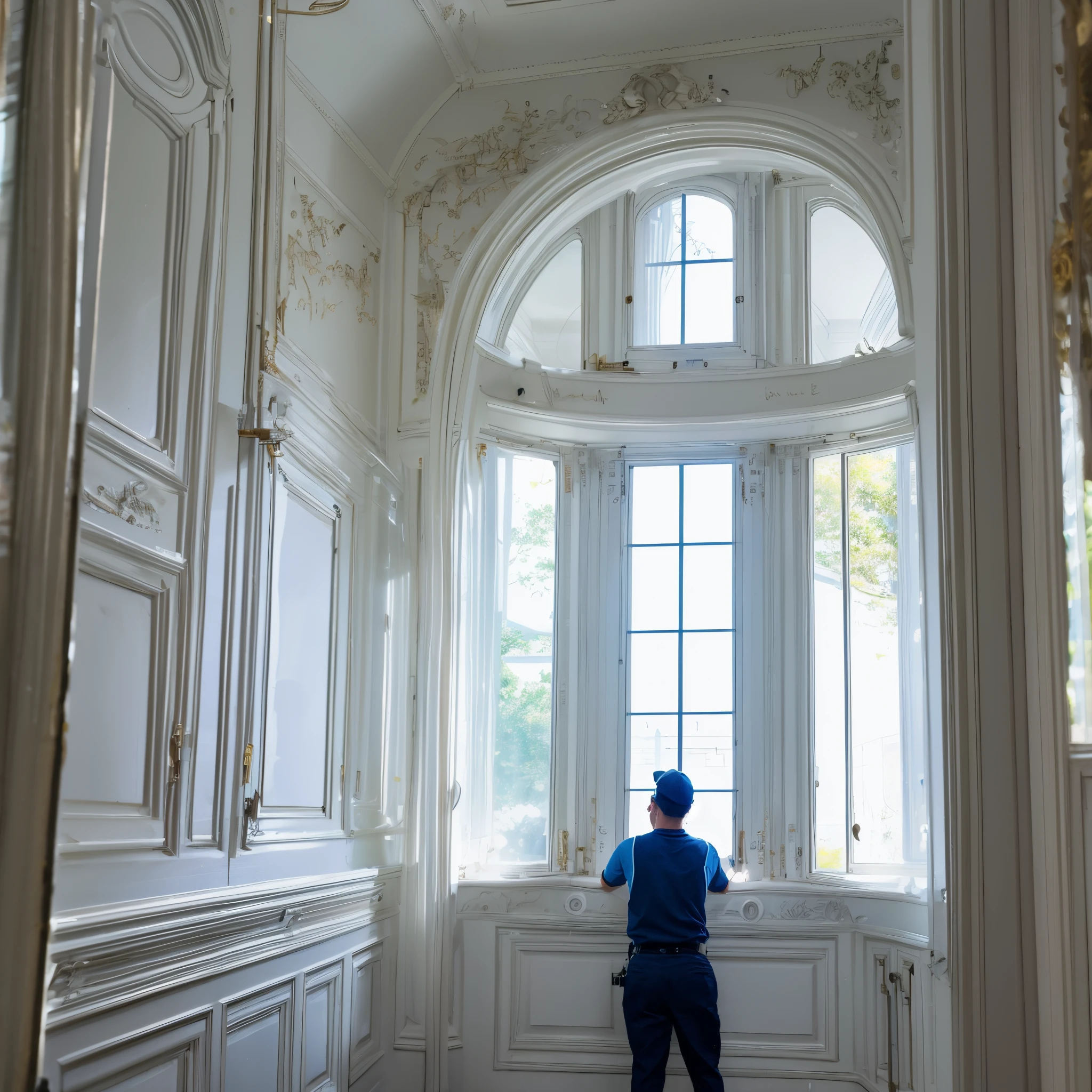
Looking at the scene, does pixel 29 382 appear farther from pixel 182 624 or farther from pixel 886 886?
pixel 886 886

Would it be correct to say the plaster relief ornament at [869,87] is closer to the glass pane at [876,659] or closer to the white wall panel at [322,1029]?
the glass pane at [876,659]

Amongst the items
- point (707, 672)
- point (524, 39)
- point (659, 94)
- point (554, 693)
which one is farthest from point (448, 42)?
point (707, 672)

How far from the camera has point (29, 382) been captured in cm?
119

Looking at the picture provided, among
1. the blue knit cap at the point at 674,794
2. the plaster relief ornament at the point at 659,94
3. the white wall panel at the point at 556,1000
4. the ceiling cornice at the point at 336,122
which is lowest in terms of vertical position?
the white wall panel at the point at 556,1000

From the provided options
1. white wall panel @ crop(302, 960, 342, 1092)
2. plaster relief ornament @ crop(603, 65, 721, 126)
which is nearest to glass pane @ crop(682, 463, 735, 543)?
plaster relief ornament @ crop(603, 65, 721, 126)

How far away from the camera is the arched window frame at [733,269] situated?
17.6 ft

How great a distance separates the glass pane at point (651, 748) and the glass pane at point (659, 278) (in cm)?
184

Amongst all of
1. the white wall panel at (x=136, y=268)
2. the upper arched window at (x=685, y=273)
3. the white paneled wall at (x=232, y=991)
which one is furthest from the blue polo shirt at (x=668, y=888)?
the white wall panel at (x=136, y=268)

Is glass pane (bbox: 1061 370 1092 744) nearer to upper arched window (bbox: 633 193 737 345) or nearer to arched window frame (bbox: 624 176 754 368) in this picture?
arched window frame (bbox: 624 176 754 368)

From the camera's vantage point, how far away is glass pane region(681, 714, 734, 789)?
204 inches

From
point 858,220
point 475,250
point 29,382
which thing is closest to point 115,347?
point 29,382

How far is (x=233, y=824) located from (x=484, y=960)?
6.55ft

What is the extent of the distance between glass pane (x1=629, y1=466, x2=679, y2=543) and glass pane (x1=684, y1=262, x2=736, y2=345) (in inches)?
25.8

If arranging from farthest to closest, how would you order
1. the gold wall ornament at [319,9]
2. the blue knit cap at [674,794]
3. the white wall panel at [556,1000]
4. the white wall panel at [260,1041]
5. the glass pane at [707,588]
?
the glass pane at [707,588]
the white wall panel at [556,1000]
the blue knit cap at [674,794]
the gold wall ornament at [319,9]
the white wall panel at [260,1041]
